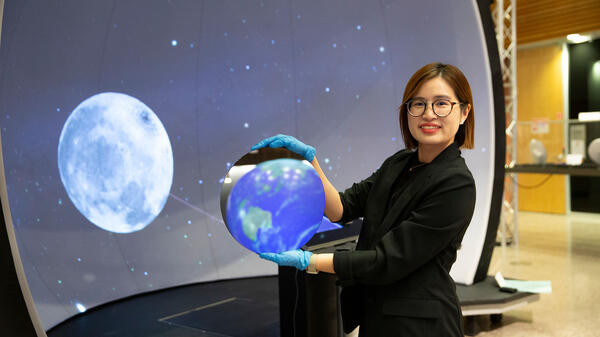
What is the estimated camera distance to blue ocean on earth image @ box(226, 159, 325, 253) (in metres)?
1.60

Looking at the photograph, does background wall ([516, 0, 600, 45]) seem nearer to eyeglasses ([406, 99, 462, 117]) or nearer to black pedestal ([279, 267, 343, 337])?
black pedestal ([279, 267, 343, 337])

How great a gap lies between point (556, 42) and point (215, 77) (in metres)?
8.62

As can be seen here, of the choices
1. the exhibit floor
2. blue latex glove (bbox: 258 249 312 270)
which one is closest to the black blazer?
blue latex glove (bbox: 258 249 312 270)

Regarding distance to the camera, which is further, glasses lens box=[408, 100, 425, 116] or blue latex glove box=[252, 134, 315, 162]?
blue latex glove box=[252, 134, 315, 162]

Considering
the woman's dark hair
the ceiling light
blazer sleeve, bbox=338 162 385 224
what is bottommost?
blazer sleeve, bbox=338 162 385 224

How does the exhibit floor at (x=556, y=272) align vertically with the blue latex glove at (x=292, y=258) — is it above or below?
below

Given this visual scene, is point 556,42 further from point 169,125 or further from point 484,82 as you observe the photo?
point 169,125

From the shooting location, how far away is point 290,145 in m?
1.81

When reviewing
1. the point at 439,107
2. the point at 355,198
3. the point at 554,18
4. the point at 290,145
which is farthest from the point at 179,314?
the point at 554,18

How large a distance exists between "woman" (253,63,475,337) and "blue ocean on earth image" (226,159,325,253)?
0.06 meters

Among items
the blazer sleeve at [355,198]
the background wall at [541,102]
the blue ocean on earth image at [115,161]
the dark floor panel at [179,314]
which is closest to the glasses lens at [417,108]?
the blazer sleeve at [355,198]

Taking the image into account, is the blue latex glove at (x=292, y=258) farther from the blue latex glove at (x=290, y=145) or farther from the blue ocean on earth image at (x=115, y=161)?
the blue ocean on earth image at (x=115, y=161)

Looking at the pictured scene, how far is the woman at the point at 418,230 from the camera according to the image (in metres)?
1.54

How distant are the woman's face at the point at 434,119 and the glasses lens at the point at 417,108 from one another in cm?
1
